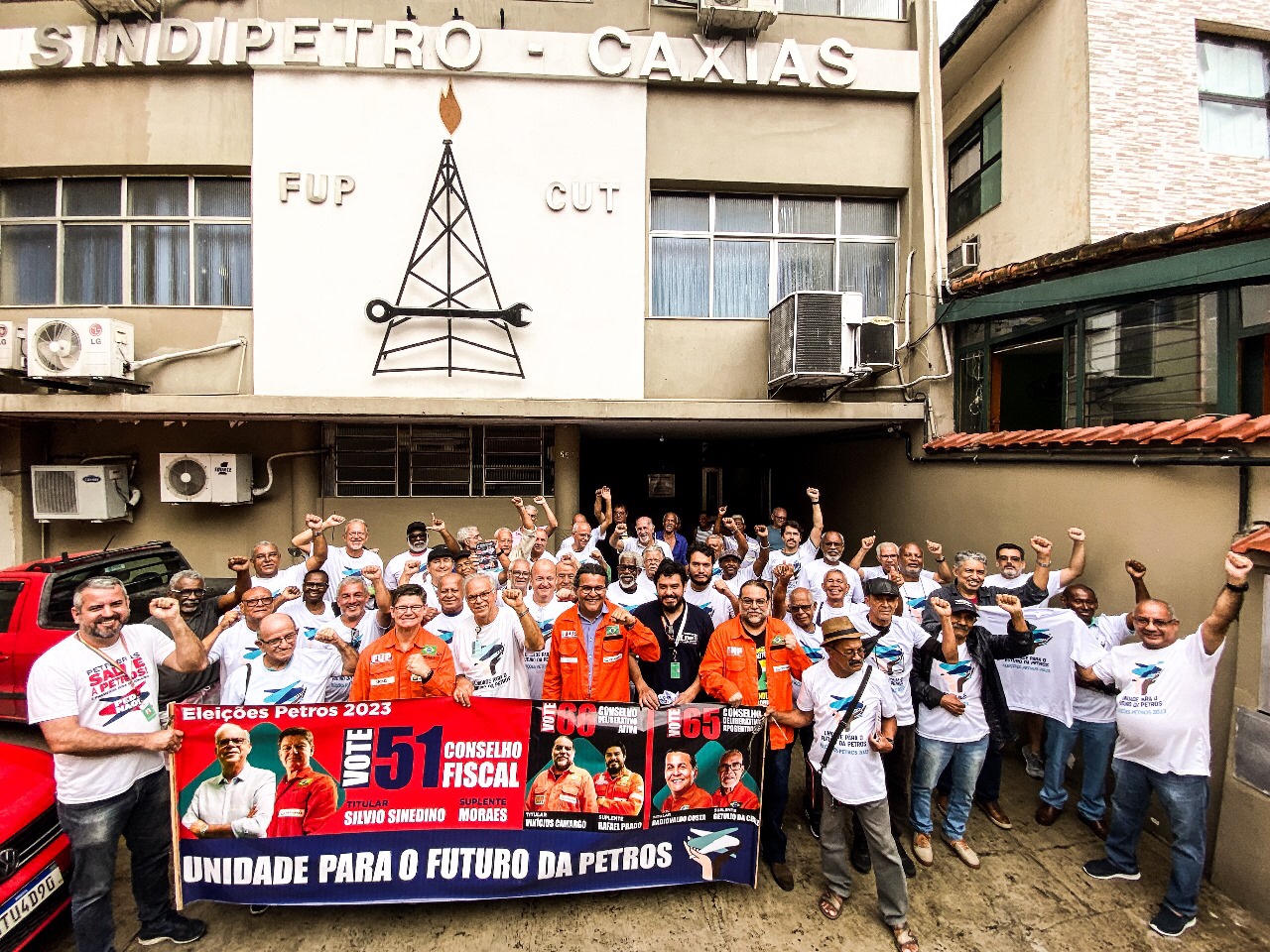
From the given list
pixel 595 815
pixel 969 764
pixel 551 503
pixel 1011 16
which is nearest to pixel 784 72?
pixel 1011 16

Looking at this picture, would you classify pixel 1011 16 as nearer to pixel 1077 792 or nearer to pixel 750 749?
pixel 1077 792

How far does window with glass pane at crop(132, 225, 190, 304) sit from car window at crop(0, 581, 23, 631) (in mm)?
4091

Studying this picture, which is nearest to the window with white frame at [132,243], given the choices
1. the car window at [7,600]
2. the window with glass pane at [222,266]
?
the window with glass pane at [222,266]

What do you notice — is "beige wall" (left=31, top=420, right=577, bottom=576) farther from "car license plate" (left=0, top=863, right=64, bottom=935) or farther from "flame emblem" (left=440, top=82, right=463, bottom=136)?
"car license plate" (left=0, top=863, right=64, bottom=935)

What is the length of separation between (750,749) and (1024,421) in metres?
7.29

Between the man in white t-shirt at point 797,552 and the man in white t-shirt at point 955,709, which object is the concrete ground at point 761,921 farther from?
the man in white t-shirt at point 797,552

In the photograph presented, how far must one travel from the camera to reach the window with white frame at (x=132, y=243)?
25.6 ft

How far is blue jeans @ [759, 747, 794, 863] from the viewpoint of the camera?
3.88m

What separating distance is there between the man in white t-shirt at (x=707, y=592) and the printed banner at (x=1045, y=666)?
6.46ft

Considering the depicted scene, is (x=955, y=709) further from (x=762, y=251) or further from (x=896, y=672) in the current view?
(x=762, y=251)

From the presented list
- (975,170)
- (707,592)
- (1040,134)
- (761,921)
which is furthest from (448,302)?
(975,170)

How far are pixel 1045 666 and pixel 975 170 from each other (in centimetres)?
871

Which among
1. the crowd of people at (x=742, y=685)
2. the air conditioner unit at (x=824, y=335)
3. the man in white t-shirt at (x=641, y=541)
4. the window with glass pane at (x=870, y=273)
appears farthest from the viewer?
the window with glass pane at (x=870, y=273)

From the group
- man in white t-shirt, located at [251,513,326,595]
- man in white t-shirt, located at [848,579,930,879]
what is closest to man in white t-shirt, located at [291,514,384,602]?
man in white t-shirt, located at [251,513,326,595]
